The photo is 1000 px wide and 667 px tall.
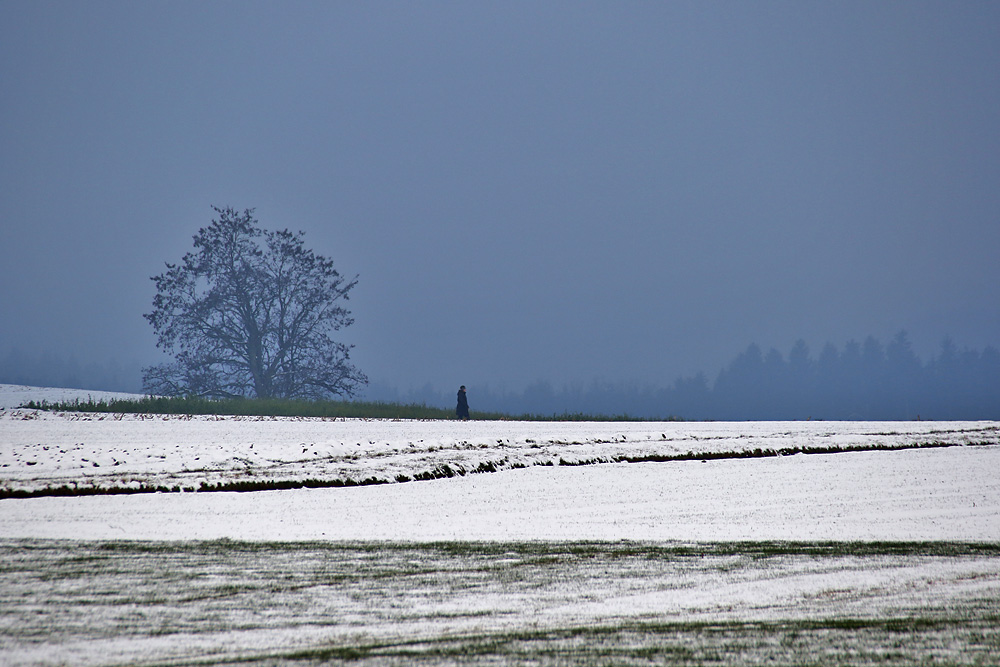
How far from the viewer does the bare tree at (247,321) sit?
1614 inches

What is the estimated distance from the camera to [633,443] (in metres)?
20.2

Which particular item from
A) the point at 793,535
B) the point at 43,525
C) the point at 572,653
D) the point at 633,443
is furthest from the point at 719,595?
the point at 633,443

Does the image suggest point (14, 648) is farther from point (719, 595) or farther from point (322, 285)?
point (322, 285)

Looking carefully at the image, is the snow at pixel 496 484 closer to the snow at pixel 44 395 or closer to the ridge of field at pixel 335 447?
the ridge of field at pixel 335 447

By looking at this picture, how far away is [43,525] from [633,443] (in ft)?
44.9

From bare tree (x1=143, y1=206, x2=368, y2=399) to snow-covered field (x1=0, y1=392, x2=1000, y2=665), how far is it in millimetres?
23873

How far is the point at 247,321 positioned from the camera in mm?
42219

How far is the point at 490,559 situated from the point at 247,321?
1456 inches

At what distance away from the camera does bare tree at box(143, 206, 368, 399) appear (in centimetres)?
4100

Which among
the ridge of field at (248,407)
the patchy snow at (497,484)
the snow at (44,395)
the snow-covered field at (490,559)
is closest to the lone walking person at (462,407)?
the ridge of field at (248,407)

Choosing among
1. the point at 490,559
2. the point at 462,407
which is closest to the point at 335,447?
the point at 490,559

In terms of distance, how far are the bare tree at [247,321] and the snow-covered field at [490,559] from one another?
78.3ft

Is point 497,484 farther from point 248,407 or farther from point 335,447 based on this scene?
point 248,407

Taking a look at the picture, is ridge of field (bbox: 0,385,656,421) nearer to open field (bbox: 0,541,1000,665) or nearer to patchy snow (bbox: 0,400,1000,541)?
patchy snow (bbox: 0,400,1000,541)
